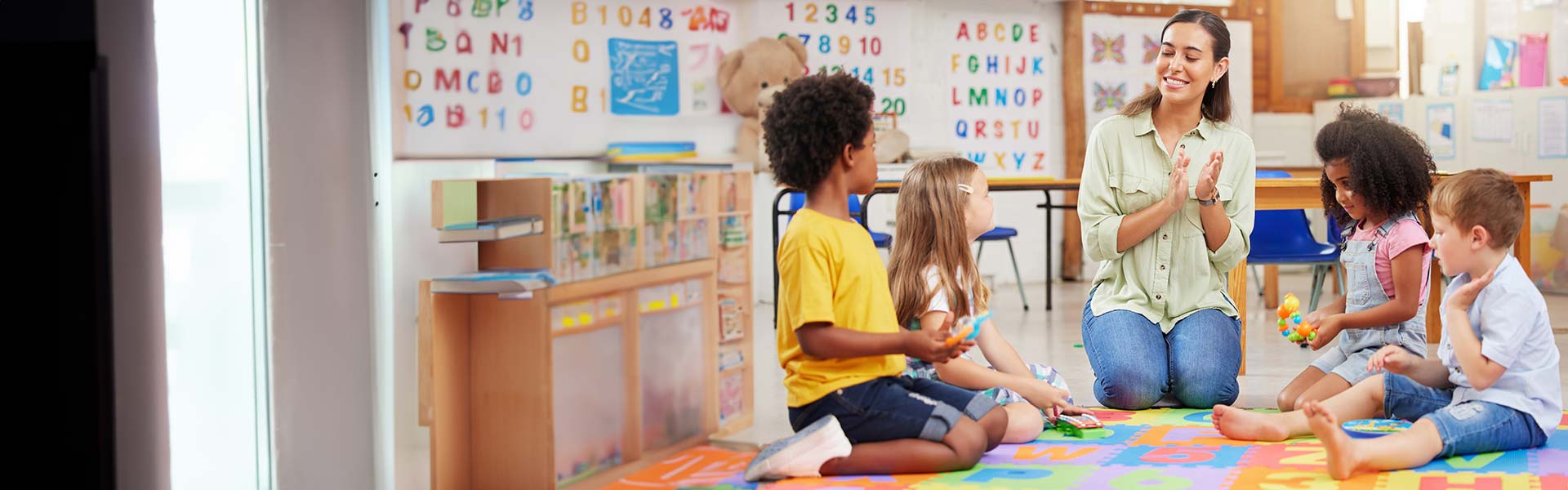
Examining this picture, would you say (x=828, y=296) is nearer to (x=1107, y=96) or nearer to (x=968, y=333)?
(x=968, y=333)

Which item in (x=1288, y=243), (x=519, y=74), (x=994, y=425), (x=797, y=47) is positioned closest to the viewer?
(x=519, y=74)

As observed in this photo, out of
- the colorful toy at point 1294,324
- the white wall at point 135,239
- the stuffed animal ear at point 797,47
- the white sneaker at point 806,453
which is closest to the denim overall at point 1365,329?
the colorful toy at point 1294,324

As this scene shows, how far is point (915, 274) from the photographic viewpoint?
267 centimetres

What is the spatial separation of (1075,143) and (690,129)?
3.60m

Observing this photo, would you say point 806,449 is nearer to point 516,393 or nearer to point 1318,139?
point 516,393

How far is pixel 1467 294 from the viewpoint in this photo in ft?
7.82

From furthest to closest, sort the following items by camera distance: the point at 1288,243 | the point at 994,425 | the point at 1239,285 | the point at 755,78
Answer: the point at 755,78, the point at 1288,243, the point at 1239,285, the point at 994,425

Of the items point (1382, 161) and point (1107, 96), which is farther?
point (1107, 96)

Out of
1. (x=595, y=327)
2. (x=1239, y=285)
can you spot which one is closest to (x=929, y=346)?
(x=595, y=327)

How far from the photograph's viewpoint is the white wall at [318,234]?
6.39 ft

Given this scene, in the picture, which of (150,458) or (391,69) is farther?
(391,69)

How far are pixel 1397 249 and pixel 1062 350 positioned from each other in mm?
1481

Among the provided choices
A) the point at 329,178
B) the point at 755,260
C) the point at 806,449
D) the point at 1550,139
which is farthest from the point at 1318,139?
the point at 1550,139

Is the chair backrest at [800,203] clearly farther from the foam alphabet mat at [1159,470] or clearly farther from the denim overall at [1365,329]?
the foam alphabet mat at [1159,470]
